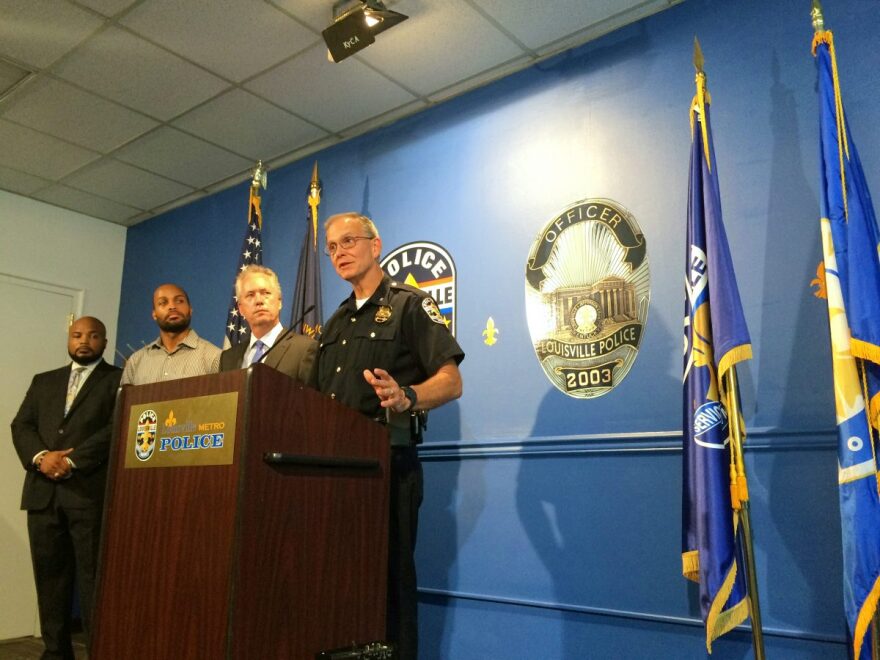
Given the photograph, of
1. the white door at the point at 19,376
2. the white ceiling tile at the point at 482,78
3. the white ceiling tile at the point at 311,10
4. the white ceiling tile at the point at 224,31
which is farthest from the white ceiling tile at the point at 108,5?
the white door at the point at 19,376

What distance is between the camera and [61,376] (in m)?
3.18

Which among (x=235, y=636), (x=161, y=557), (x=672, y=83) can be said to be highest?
(x=672, y=83)

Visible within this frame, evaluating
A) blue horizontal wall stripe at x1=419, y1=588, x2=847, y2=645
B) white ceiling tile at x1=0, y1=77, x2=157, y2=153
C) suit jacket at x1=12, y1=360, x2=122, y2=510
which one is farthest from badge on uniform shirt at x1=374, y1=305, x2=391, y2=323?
white ceiling tile at x1=0, y1=77, x2=157, y2=153

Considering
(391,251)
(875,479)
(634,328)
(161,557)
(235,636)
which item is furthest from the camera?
(391,251)

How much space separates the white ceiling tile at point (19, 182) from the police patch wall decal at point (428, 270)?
242cm

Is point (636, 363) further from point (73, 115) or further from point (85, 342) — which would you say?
point (73, 115)

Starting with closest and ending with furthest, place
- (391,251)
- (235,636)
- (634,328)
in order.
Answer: (235,636), (634,328), (391,251)

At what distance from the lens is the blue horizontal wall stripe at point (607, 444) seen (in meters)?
2.06

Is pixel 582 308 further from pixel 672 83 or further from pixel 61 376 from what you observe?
pixel 61 376

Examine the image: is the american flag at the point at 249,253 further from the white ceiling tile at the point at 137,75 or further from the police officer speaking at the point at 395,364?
the police officer speaking at the point at 395,364

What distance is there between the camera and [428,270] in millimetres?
3184

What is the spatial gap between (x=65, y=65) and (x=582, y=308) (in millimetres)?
2485

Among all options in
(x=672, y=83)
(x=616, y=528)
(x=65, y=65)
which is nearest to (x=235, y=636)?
(x=616, y=528)

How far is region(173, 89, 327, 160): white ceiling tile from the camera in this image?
3.34 m
